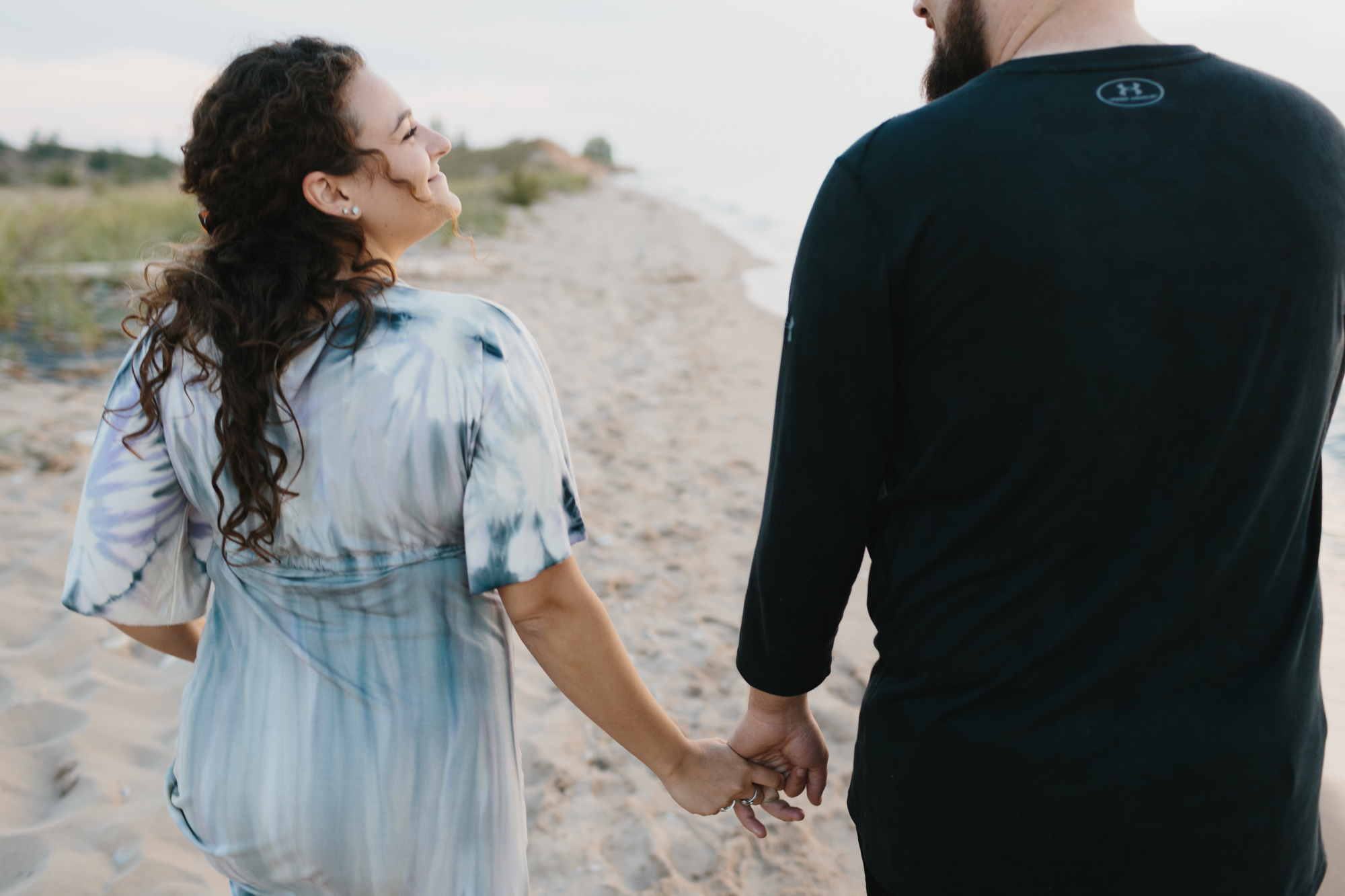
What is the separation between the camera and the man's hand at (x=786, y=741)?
1432 mm

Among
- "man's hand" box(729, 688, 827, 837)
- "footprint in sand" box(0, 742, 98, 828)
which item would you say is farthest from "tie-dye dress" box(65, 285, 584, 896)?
"footprint in sand" box(0, 742, 98, 828)

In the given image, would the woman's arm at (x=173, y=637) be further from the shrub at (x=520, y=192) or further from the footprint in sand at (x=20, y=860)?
the shrub at (x=520, y=192)

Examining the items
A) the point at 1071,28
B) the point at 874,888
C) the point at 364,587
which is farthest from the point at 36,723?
the point at 1071,28

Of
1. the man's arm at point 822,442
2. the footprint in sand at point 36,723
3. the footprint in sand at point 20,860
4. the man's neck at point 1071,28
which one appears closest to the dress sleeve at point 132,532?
the man's arm at point 822,442

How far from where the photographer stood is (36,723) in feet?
8.39

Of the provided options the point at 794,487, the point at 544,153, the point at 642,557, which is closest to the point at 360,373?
the point at 794,487

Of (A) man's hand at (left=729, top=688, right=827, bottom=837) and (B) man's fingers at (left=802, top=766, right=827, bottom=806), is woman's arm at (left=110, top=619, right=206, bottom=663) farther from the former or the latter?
(B) man's fingers at (left=802, top=766, right=827, bottom=806)

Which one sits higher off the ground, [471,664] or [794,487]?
[794,487]

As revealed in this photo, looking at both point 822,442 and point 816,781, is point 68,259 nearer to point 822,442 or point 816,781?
point 816,781

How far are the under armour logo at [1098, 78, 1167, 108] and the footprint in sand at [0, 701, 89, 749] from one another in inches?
117

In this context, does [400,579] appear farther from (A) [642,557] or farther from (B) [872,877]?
(A) [642,557]

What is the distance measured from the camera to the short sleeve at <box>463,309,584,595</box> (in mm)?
1071

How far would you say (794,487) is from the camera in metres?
1.17

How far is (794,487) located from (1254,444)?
20.6 inches
